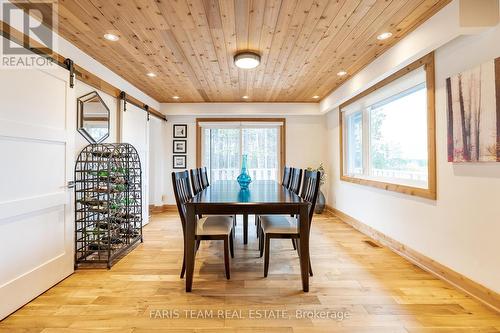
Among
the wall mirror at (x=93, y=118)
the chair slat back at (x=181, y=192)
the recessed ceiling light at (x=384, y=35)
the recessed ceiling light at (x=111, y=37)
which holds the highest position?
the recessed ceiling light at (x=384, y=35)

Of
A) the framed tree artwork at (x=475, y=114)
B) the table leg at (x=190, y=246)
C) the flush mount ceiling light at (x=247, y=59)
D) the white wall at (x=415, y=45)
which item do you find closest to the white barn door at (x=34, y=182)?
the table leg at (x=190, y=246)

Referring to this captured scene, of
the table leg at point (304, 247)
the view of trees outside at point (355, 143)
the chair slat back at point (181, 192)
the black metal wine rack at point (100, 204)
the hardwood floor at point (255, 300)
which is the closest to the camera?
the hardwood floor at point (255, 300)

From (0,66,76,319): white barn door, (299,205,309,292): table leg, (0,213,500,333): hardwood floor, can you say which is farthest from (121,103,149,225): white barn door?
(299,205,309,292): table leg

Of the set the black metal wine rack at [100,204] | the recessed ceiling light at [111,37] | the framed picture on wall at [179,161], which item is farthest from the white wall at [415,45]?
the framed picture on wall at [179,161]

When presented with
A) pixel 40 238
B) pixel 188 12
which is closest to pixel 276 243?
pixel 40 238

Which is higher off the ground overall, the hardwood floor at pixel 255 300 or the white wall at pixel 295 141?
the white wall at pixel 295 141

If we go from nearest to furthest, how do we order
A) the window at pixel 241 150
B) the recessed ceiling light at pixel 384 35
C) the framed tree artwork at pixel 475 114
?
the framed tree artwork at pixel 475 114
the recessed ceiling light at pixel 384 35
the window at pixel 241 150

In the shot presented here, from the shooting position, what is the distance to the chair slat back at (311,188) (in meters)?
2.46

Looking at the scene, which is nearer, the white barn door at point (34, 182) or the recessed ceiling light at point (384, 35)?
the white barn door at point (34, 182)

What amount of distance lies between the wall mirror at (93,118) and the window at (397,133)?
3.66 meters

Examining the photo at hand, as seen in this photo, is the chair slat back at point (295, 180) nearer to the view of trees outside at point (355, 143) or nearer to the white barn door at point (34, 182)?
the view of trees outside at point (355, 143)

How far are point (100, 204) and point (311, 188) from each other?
2190 millimetres

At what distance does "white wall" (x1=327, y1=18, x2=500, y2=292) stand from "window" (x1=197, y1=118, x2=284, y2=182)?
10.1 ft

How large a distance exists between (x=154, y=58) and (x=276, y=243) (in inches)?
111
